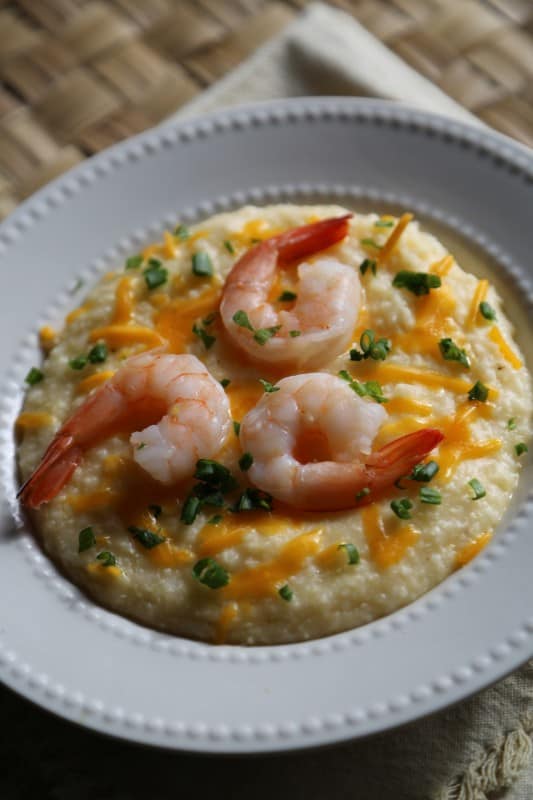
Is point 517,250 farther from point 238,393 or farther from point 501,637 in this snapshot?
point 501,637

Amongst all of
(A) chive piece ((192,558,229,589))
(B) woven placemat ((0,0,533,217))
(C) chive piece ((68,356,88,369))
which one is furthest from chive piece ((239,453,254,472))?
(B) woven placemat ((0,0,533,217))

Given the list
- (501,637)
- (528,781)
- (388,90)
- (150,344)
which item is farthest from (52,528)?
(388,90)

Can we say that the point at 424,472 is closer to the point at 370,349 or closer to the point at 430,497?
the point at 430,497

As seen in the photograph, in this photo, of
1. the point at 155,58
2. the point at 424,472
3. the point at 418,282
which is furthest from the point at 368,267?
the point at 155,58

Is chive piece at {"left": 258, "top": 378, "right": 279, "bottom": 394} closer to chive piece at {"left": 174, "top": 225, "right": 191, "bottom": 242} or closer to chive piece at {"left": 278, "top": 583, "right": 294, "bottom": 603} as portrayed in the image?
chive piece at {"left": 278, "top": 583, "right": 294, "bottom": 603}

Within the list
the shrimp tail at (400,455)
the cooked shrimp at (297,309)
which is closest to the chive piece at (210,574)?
the shrimp tail at (400,455)

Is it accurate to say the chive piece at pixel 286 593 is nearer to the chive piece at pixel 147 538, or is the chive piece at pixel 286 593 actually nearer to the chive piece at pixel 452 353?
the chive piece at pixel 147 538
